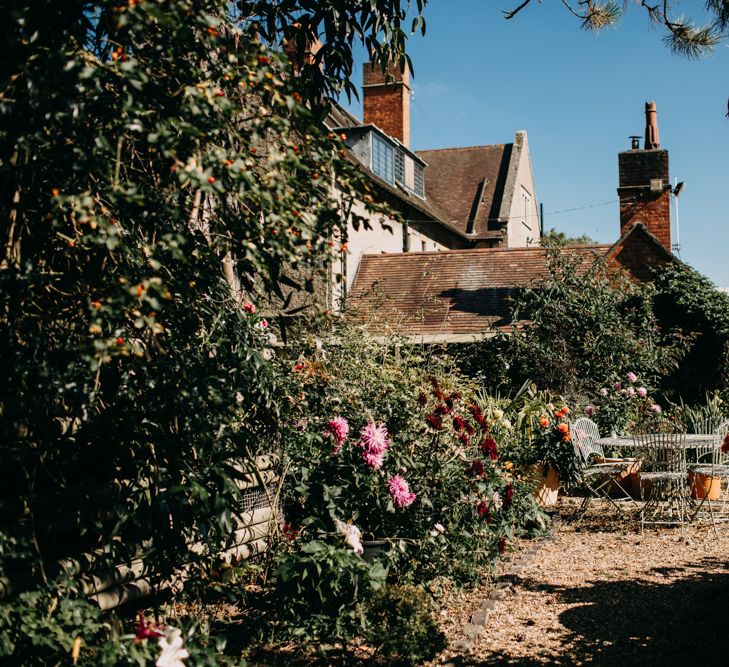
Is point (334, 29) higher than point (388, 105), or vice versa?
point (388, 105)

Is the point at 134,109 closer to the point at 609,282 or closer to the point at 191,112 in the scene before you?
the point at 191,112

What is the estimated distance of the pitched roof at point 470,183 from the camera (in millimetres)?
31672

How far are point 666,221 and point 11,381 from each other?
741 inches

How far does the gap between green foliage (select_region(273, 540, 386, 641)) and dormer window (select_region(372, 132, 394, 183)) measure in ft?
63.5

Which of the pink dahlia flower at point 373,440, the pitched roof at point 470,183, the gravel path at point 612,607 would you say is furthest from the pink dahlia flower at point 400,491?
the pitched roof at point 470,183

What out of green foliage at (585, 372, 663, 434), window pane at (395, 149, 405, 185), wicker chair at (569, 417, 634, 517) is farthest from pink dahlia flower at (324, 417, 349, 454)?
window pane at (395, 149, 405, 185)

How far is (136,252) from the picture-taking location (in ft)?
11.2

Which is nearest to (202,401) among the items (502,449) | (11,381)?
(11,381)

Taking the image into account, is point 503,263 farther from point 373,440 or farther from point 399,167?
point 373,440

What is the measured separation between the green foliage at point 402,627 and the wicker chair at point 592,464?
4.57 metres

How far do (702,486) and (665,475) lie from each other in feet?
6.42

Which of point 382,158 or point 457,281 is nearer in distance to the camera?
point 457,281

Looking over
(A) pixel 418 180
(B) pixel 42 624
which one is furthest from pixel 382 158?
(B) pixel 42 624

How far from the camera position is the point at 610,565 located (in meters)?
7.00
